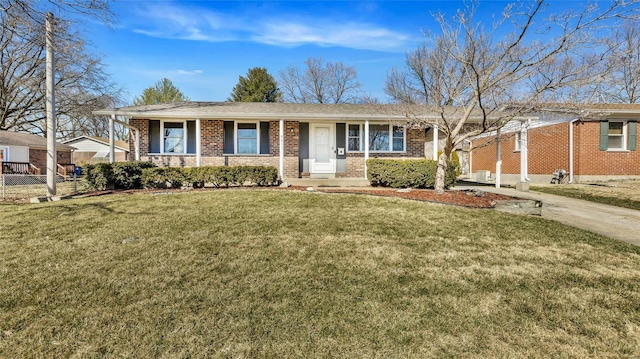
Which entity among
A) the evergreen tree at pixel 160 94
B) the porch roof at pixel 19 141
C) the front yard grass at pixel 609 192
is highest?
the evergreen tree at pixel 160 94

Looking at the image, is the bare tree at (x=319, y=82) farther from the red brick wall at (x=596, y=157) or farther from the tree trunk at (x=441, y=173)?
the tree trunk at (x=441, y=173)

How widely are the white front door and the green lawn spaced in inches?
302

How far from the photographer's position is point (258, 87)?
3186cm

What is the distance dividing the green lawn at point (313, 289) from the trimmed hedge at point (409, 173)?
14.1 ft

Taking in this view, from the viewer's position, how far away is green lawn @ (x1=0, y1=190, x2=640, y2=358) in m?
2.20

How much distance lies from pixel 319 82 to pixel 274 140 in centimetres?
2247

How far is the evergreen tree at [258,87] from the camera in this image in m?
31.7

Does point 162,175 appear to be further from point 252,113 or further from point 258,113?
point 258,113

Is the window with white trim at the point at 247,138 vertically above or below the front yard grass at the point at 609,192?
above

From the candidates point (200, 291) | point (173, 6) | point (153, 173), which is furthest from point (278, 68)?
point (200, 291)

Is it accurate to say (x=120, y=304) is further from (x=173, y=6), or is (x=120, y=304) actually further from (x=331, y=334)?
(x=173, y=6)

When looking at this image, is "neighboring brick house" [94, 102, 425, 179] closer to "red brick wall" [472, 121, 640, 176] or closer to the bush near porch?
the bush near porch

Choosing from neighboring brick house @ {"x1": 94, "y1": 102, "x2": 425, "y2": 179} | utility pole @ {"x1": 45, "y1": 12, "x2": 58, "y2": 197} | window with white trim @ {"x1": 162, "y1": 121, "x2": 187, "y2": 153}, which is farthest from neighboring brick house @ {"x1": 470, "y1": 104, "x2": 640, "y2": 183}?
utility pole @ {"x1": 45, "y1": 12, "x2": 58, "y2": 197}

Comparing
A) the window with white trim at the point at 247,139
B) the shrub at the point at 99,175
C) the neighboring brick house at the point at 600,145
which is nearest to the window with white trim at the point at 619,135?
the neighboring brick house at the point at 600,145
